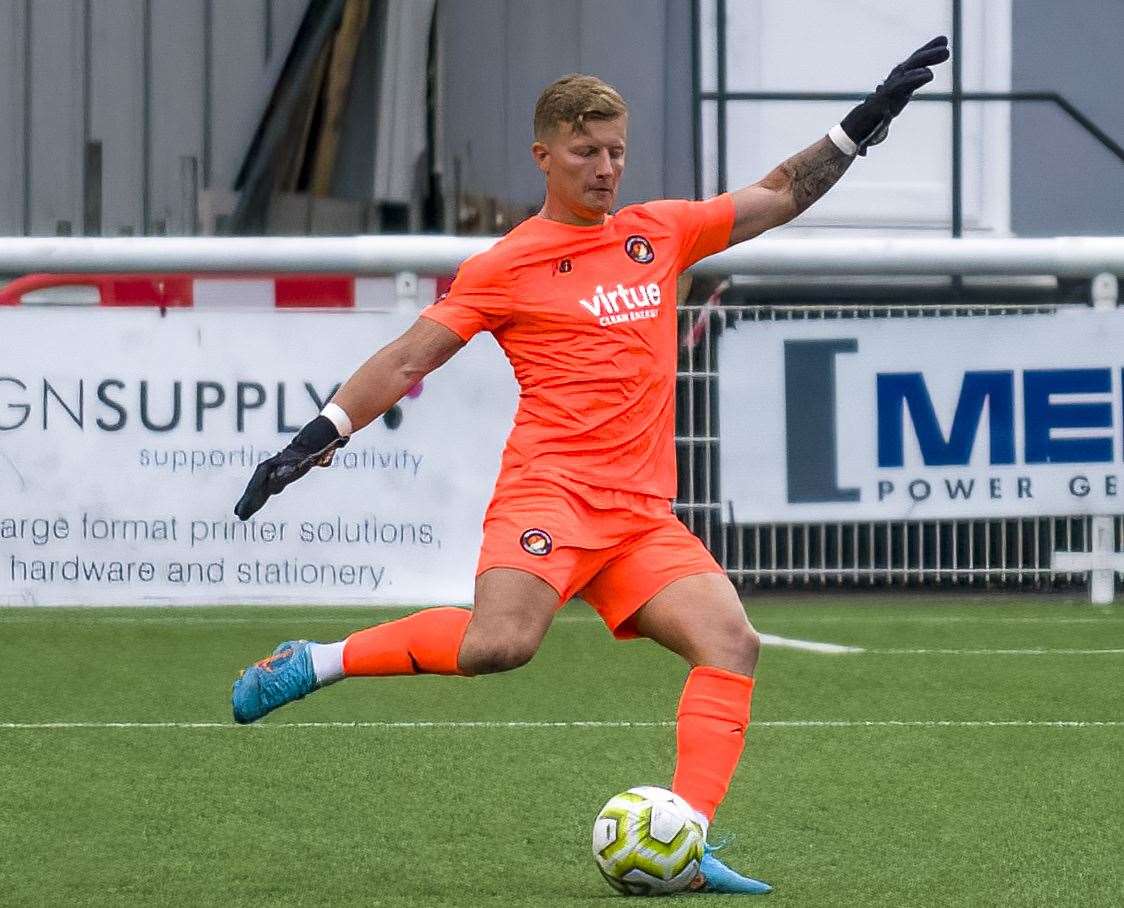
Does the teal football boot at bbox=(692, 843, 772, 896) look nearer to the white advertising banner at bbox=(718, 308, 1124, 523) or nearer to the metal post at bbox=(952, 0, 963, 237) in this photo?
the white advertising banner at bbox=(718, 308, 1124, 523)

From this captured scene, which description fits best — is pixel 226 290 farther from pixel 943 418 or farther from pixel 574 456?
pixel 574 456

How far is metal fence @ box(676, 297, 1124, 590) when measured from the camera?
1029 cm

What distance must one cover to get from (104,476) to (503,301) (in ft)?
17.2

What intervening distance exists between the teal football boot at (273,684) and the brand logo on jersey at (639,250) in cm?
113

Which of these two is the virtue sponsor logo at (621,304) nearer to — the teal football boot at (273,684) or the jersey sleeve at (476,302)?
the jersey sleeve at (476,302)

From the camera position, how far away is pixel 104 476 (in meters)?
9.80

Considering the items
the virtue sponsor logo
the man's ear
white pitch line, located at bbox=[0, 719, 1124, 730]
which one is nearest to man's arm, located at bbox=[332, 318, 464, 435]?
the virtue sponsor logo

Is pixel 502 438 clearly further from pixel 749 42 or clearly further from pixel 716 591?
pixel 716 591

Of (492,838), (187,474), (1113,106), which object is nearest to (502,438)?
(187,474)

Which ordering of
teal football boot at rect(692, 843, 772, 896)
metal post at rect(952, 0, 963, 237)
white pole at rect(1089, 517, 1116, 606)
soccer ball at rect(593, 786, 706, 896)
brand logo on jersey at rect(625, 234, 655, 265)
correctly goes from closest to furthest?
soccer ball at rect(593, 786, 706, 896) < teal football boot at rect(692, 843, 772, 896) < brand logo on jersey at rect(625, 234, 655, 265) < white pole at rect(1089, 517, 1116, 606) < metal post at rect(952, 0, 963, 237)

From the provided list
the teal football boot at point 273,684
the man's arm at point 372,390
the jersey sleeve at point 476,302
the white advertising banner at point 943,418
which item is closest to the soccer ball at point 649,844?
the teal football boot at point 273,684

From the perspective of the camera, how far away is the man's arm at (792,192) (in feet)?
17.0

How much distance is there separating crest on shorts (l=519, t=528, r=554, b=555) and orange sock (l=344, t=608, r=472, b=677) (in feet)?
0.78

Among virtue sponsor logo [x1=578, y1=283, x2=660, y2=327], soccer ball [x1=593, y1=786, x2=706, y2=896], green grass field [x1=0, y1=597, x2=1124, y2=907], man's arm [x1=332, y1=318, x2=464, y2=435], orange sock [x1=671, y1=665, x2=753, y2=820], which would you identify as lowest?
green grass field [x1=0, y1=597, x2=1124, y2=907]
